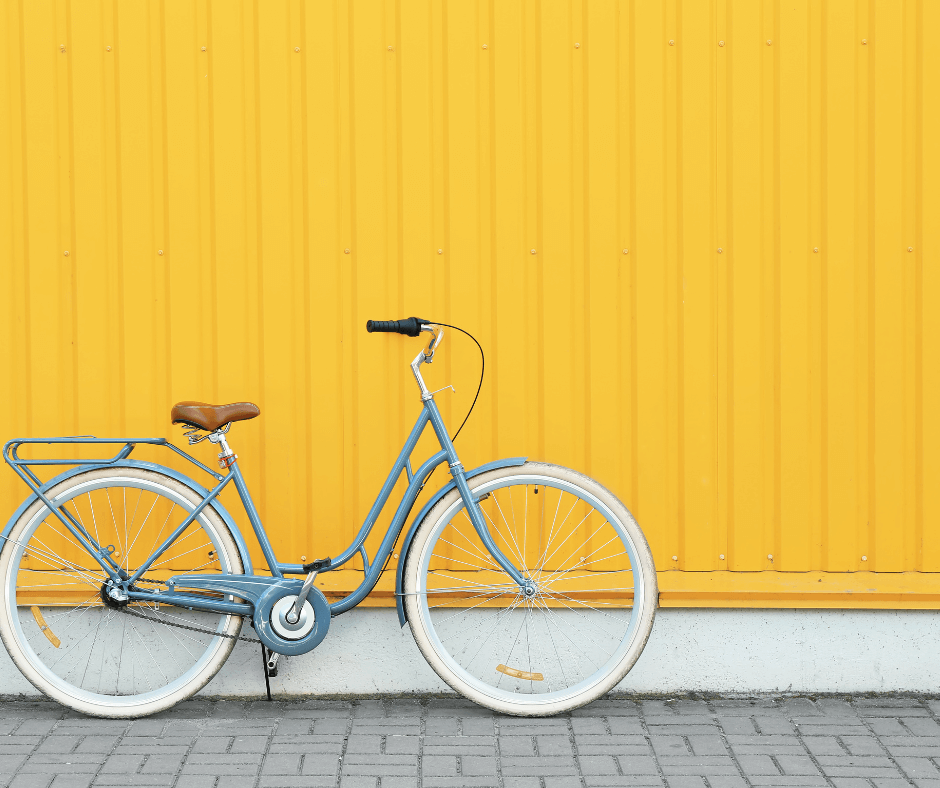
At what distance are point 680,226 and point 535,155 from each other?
25.2 inches

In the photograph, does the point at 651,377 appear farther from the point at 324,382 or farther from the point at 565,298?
the point at 324,382

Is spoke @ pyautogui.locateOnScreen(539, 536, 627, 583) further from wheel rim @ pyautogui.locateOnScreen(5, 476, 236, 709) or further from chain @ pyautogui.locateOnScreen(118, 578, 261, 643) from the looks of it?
wheel rim @ pyautogui.locateOnScreen(5, 476, 236, 709)

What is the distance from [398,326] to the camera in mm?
3617

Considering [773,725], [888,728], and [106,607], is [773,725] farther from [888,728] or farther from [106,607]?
[106,607]

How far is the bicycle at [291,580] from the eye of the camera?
362 cm

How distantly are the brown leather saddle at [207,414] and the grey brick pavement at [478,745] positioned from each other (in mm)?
1115

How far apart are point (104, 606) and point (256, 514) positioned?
736 millimetres

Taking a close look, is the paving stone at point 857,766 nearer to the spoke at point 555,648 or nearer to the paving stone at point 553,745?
the paving stone at point 553,745

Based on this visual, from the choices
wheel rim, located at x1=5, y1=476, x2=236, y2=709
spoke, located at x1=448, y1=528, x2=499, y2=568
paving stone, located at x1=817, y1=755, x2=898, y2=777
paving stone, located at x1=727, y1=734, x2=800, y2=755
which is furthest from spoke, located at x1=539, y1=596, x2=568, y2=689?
wheel rim, located at x1=5, y1=476, x2=236, y2=709

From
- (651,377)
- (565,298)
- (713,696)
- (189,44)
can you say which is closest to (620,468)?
(651,377)

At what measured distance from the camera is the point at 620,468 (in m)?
3.90

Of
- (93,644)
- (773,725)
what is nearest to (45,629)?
(93,644)

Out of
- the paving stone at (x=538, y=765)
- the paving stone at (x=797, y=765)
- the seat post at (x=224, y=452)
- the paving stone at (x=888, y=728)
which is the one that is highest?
the seat post at (x=224, y=452)

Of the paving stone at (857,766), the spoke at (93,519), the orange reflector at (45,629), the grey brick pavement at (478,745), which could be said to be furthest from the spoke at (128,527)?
the paving stone at (857,766)
